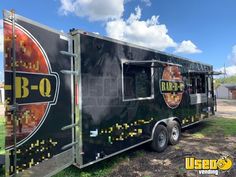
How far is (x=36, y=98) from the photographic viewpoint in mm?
3697

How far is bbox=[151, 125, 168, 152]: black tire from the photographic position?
6941 mm

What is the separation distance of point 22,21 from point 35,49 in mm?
437

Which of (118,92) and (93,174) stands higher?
(118,92)

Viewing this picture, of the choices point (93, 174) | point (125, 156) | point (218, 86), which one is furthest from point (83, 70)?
point (218, 86)

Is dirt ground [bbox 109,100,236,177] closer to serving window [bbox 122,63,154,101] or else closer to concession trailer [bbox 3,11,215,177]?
concession trailer [bbox 3,11,215,177]

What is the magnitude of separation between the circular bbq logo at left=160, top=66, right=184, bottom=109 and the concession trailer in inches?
2.5

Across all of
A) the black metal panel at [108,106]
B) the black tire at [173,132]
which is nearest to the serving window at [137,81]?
the black metal panel at [108,106]

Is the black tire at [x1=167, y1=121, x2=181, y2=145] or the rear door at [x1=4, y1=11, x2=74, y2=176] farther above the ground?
the rear door at [x1=4, y1=11, x2=74, y2=176]

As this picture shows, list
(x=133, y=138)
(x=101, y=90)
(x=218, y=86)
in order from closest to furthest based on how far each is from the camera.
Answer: (x=101, y=90)
(x=133, y=138)
(x=218, y=86)

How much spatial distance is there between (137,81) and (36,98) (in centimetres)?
320

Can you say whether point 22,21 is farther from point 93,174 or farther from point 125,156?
point 125,156

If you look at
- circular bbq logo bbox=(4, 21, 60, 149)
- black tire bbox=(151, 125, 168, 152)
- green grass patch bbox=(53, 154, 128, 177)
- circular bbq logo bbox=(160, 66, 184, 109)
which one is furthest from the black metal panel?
circular bbq logo bbox=(4, 21, 60, 149)

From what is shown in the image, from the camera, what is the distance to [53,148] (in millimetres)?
4035

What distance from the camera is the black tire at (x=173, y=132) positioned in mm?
7714
